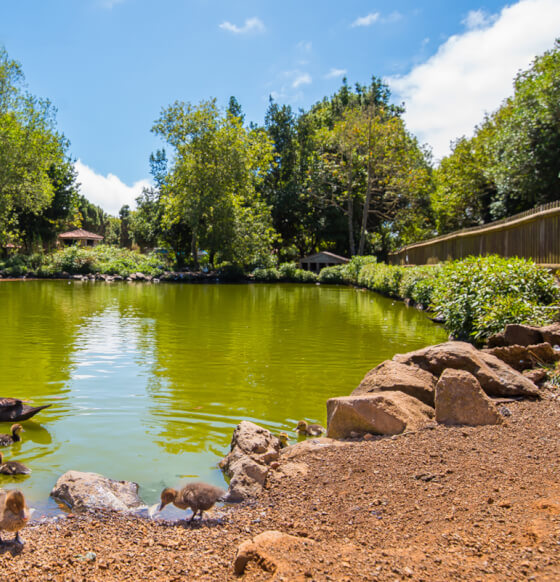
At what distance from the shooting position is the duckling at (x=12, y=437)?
16.8ft

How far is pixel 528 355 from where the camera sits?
7.07 m

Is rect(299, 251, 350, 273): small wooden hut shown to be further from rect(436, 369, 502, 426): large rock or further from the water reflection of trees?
rect(436, 369, 502, 426): large rock

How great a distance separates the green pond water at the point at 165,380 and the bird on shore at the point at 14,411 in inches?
5.2

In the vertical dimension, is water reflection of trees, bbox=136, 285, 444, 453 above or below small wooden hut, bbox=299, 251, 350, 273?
below

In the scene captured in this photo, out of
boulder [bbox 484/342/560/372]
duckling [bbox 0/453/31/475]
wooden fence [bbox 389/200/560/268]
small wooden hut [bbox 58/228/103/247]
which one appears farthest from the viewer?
small wooden hut [bbox 58/228/103/247]

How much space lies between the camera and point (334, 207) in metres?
51.9

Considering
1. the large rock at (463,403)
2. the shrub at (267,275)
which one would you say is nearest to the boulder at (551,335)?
the large rock at (463,403)

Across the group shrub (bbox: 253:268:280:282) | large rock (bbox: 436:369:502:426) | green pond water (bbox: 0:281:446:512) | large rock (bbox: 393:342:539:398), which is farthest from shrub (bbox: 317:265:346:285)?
large rock (bbox: 436:369:502:426)

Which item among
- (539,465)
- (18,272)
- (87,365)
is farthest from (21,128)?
(539,465)

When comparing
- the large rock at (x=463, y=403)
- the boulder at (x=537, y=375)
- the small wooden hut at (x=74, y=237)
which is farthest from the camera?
the small wooden hut at (x=74, y=237)

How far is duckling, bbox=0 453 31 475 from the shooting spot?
4301 millimetres

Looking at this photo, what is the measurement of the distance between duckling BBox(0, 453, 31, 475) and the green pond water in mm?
63

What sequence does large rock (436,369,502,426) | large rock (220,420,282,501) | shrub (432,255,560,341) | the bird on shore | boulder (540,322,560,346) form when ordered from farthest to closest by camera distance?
1. shrub (432,255,560,341)
2. boulder (540,322,560,346)
3. the bird on shore
4. large rock (436,369,502,426)
5. large rock (220,420,282,501)

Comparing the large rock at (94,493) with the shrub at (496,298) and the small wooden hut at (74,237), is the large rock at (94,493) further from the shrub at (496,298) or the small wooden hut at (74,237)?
the small wooden hut at (74,237)
